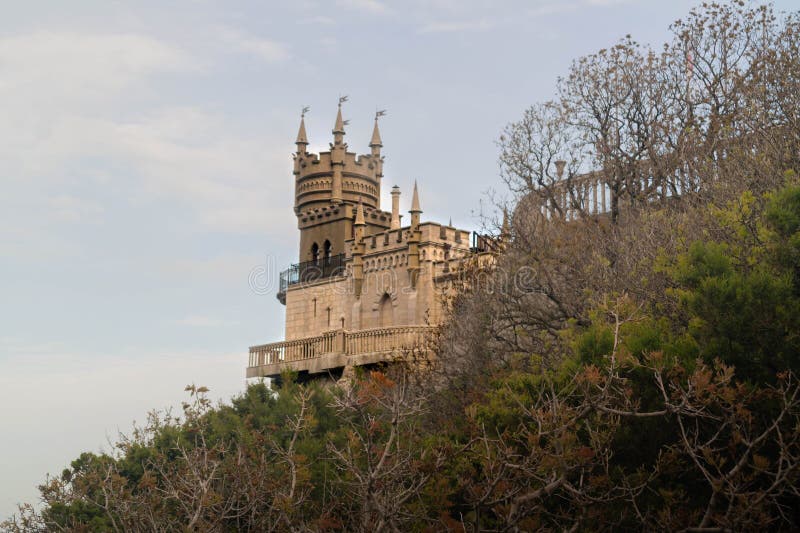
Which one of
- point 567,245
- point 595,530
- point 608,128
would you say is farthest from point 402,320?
point 595,530

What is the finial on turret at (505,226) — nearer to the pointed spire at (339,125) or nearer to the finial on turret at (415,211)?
the finial on turret at (415,211)

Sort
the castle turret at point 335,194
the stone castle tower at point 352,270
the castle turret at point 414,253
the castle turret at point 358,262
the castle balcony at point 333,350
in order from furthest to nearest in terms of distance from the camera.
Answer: the castle turret at point 335,194
the castle turret at point 358,262
the castle turret at point 414,253
the stone castle tower at point 352,270
the castle balcony at point 333,350

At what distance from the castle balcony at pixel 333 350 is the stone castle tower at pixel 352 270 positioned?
0.12 ft

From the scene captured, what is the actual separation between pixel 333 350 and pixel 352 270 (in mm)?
6379

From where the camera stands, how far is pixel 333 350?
31.7 meters

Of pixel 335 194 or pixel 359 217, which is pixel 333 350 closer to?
pixel 359 217

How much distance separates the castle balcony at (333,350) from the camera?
98.9 feet

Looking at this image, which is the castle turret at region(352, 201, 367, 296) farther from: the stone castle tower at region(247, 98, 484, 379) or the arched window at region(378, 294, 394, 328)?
the arched window at region(378, 294, 394, 328)

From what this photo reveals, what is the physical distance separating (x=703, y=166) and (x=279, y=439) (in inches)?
425

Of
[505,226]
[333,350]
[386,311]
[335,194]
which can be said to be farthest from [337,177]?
[505,226]

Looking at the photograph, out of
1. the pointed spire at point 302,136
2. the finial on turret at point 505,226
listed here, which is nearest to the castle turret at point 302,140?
the pointed spire at point 302,136

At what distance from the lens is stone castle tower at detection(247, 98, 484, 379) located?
31719mm

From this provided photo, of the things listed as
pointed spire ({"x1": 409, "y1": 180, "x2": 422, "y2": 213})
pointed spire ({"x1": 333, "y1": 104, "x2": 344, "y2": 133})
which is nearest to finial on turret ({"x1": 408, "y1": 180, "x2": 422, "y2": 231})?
pointed spire ({"x1": 409, "y1": 180, "x2": 422, "y2": 213})

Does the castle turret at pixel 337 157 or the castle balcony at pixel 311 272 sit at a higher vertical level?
the castle turret at pixel 337 157
